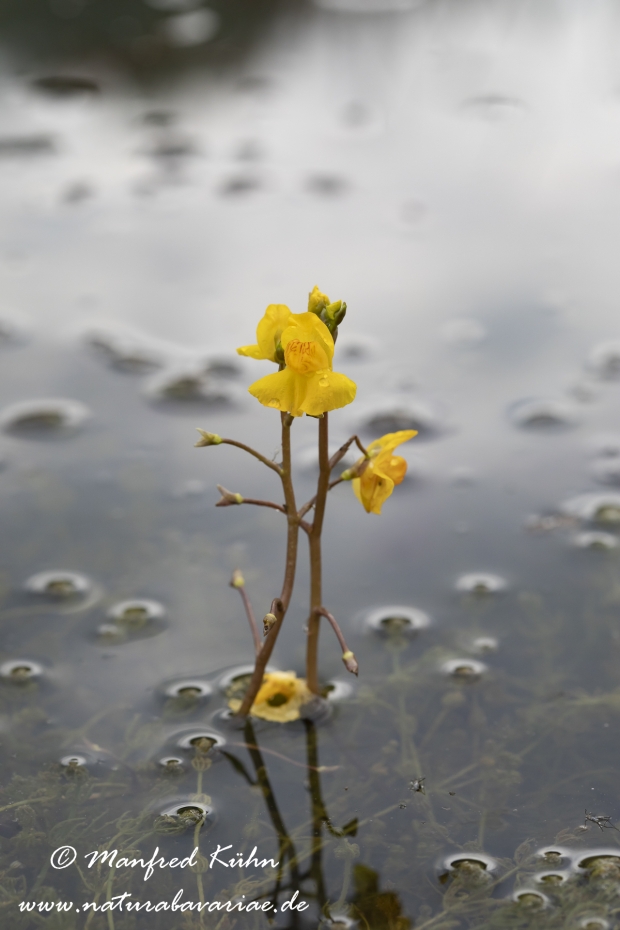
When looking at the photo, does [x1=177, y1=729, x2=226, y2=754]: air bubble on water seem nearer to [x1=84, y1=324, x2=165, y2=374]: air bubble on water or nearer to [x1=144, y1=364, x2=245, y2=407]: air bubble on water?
[x1=144, y1=364, x2=245, y2=407]: air bubble on water

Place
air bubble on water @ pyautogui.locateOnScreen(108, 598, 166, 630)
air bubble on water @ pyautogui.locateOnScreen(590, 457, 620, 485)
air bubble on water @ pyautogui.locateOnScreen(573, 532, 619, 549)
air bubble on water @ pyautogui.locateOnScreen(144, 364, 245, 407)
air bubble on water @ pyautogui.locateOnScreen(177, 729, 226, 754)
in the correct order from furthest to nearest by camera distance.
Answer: air bubble on water @ pyautogui.locateOnScreen(144, 364, 245, 407), air bubble on water @ pyautogui.locateOnScreen(590, 457, 620, 485), air bubble on water @ pyautogui.locateOnScreen(573, 532, 619, 549), air bubble on water @ pyautogui.locateOnScreen(108, 598, 166, 630), air bubble on water @ pyautogui.locateOnScreen(177, 729, 226, 754)

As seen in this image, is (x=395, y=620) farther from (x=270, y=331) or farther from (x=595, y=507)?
→ (x=270, y=331)

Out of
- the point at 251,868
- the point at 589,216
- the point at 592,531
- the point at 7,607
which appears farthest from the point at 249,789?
the point at 589,216

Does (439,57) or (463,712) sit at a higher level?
(439,57)

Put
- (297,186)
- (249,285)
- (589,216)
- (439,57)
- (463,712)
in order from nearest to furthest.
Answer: (463,712) < (249,285) < (589,216) < (297,186) < (439,57)

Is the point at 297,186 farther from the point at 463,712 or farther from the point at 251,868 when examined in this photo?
the point at 251,868

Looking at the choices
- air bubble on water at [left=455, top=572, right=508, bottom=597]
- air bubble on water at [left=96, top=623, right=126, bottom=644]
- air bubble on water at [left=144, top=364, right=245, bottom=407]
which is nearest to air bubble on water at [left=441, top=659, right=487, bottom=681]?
air bubble on water at [left=455, top=572, right=508, bottom=597]

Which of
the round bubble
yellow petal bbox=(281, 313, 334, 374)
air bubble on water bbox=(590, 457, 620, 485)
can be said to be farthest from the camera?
the round bubble
